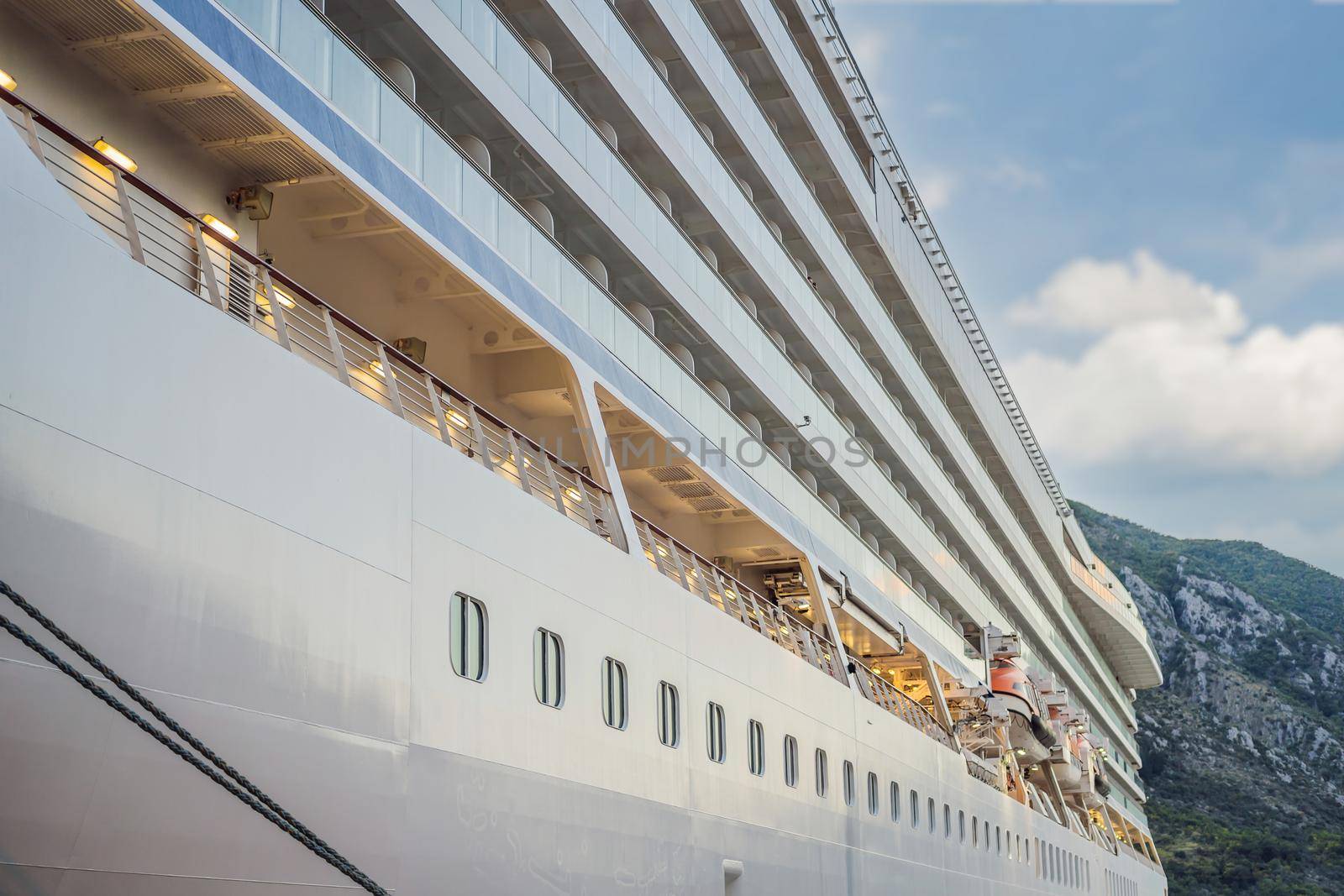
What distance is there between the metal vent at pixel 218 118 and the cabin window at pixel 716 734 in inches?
286

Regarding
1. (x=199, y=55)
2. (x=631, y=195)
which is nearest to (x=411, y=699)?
(x=199, y=55)

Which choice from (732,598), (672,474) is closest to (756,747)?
(732,598)

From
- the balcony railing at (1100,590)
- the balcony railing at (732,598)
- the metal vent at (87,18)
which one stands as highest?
the balcony railing at (1100,590)

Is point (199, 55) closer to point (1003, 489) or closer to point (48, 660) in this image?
A: point (48, 660)

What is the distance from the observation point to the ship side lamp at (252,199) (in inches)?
431

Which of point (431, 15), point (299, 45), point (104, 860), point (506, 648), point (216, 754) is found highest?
point (431, 15)

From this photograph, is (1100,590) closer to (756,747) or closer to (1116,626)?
(1116,626)

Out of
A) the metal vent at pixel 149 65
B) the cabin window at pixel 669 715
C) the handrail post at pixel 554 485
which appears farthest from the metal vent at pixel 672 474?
the metal vent at pixel 149 65

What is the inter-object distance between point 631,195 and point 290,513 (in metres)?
9.82

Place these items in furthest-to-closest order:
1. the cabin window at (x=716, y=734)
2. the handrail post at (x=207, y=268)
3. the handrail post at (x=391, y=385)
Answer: the cabin window at (x=716, y=734), the handrail post at (x=391, y=385), the handrail post at (x=207, y=268)

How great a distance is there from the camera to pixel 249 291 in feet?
29.6

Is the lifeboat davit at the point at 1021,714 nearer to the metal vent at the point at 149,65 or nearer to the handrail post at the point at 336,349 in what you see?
the handrail post at the point at 336,349

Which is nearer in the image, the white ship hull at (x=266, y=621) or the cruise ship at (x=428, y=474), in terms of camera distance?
the white ship hull at (x=266, y=621)

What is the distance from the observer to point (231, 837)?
715 cm
